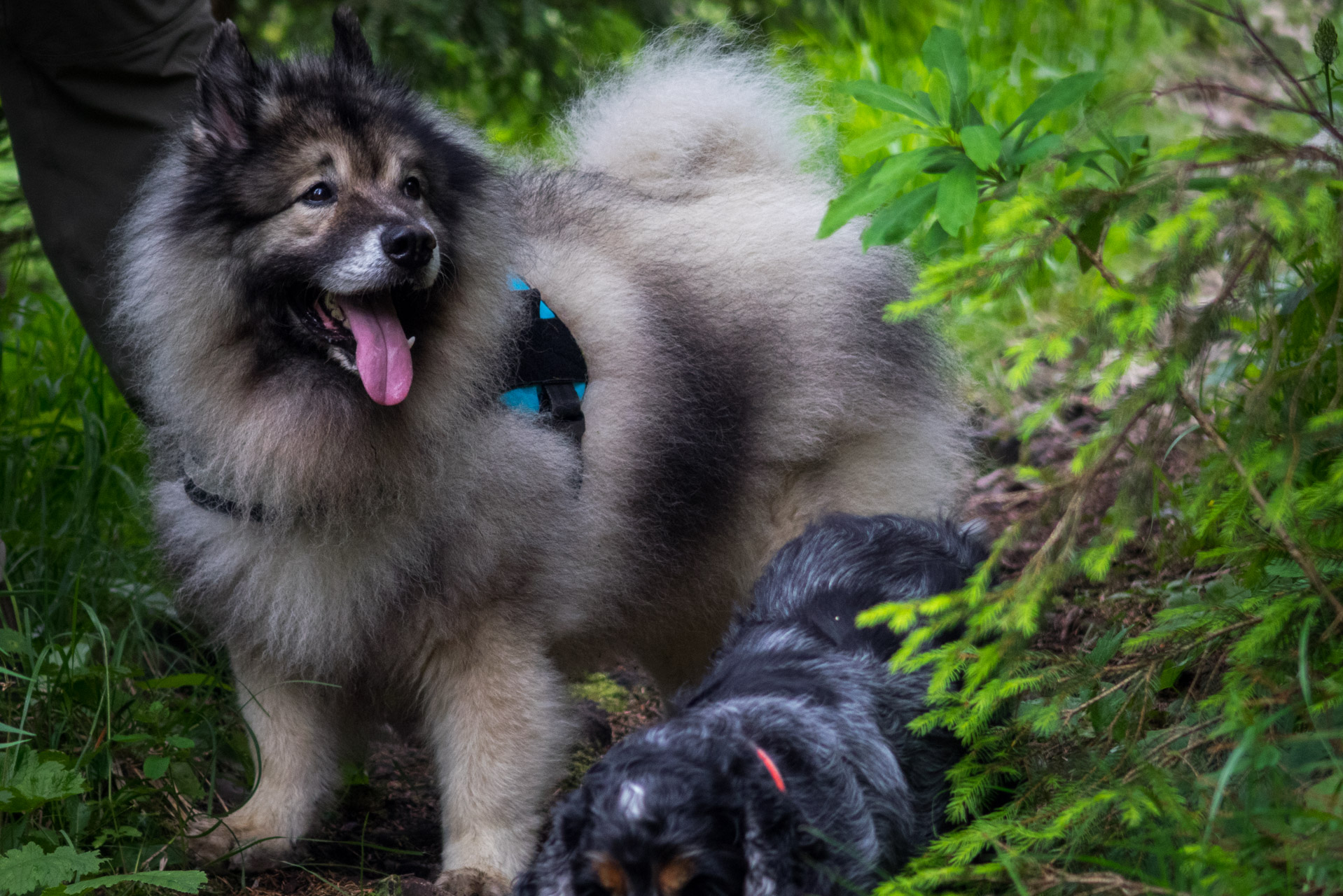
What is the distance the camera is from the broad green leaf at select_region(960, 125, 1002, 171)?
254 centimetres

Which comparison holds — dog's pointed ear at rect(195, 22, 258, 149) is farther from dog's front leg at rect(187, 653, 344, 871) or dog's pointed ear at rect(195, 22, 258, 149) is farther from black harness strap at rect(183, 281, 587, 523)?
dog's front leg at rect(187, 653, 344, 871)

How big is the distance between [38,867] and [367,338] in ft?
4.43

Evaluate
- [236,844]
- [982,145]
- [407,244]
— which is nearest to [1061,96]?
[982,145]

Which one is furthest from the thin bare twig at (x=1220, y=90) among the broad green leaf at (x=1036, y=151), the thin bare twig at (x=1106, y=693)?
the thin bare twig at (x=1106, y=693)

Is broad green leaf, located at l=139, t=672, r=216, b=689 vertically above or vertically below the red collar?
below

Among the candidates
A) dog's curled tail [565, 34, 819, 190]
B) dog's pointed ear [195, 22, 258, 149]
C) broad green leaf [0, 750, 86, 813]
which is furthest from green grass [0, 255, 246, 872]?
dog's curled tail [565, 34, 819, 190]

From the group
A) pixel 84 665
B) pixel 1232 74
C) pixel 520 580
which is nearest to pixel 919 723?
pixel 520 580

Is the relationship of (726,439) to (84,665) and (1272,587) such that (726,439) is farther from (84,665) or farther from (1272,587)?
(84,665)

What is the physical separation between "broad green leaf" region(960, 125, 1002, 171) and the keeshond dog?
1.26 m

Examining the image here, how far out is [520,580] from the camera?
127 inches

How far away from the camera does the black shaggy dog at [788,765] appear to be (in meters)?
2.04

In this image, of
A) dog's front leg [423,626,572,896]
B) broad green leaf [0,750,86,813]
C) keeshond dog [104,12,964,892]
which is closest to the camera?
broad green leaf [0,750,86,813]

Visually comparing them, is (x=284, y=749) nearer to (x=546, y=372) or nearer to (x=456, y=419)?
(x=456, y=419)

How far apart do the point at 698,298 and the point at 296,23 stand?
130 inches
